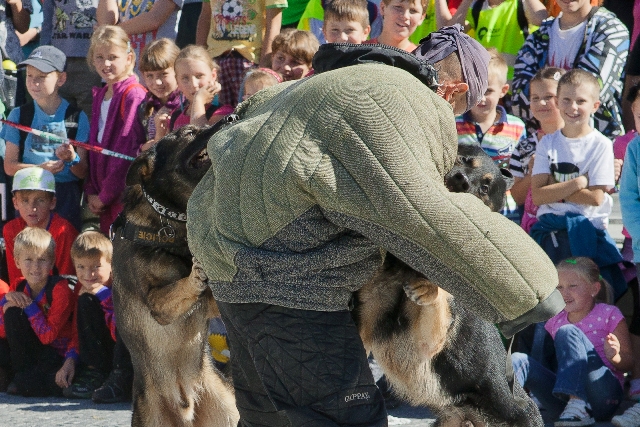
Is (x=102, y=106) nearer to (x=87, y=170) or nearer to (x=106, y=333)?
(x=87, y=170)

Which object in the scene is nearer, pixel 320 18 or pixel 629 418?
pixel 629 418

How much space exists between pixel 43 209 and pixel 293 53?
2.07 metres

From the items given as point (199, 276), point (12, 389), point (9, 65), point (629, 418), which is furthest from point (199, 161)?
point (9, 65)

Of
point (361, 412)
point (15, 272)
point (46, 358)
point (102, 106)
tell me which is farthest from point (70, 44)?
point (361, 412)

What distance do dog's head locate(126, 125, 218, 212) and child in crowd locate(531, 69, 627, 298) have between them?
2108 mm

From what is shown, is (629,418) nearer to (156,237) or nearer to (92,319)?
(156,237)

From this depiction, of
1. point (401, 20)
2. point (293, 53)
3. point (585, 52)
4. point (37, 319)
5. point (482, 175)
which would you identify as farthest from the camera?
point (37, 319)

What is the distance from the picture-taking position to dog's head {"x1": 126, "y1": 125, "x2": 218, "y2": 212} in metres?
3.84

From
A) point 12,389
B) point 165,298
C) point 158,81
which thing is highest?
point 165,298

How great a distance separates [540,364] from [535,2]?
2.49m

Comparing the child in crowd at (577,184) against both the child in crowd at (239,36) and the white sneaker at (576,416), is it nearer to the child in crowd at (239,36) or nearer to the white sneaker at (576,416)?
the white sneaker at (576,416)

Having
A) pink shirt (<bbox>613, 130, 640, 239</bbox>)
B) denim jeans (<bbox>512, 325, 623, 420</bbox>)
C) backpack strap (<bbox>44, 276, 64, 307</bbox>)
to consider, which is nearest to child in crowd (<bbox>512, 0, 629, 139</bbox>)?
pink shirt (<bbox>613, 130, 640, 239</bbox>)

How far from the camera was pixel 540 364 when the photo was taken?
483 cm

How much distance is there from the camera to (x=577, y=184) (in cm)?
496
